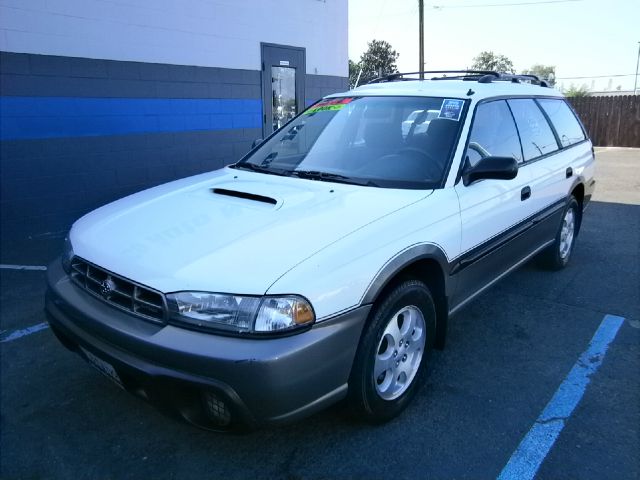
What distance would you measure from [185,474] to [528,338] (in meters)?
2.56

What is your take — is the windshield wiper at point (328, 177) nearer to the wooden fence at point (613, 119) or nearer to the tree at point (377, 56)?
the wooden fence at point (613, 119)

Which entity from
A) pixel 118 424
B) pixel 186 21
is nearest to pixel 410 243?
pixel 118 424

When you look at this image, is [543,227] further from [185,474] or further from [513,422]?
[185,474]

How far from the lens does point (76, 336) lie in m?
2.57

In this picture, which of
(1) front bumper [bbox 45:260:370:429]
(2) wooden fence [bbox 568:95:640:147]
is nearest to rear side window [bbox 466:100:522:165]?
(1) front bumper [bbox 45:260:370:429]

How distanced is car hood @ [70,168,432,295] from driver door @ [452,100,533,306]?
44 centimetres

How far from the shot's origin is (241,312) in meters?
2.16

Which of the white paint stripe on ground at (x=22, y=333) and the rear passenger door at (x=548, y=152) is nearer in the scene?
the white paint stripe on ground at (x=22, y=333)

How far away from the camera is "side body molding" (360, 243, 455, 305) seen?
244 cm

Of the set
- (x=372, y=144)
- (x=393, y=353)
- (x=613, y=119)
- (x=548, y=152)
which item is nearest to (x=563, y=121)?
(x=548, y=152)

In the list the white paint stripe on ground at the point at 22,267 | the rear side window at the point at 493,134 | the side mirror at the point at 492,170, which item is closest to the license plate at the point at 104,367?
the side mirror at the point at 492,170

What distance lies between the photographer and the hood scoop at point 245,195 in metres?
2.95

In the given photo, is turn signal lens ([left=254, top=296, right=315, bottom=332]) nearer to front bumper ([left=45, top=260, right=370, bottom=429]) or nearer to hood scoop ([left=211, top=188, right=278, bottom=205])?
front bumper ([left=45, top=260, right=370, bottom=429])

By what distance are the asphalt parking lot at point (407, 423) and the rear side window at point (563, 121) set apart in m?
1.70
